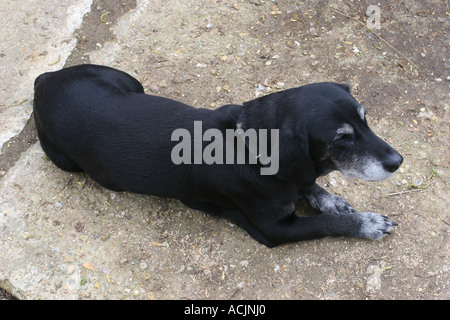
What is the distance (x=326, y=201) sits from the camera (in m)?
4.41

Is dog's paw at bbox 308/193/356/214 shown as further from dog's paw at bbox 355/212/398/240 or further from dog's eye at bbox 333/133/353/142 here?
dog's eye at bbox 333/133/353/142

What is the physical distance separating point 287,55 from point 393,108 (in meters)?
1.44

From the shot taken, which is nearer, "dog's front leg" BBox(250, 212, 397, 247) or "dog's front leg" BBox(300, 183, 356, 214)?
"dog's front leg" BBox(250, 212, 397, 247)

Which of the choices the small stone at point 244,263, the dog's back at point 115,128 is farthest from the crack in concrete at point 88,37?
the small stone at point 244,263

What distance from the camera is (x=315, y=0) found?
20.1ft

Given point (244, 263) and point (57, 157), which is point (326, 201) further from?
point (57, 157)

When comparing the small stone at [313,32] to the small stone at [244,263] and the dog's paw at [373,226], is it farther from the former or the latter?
the small stone at [244,263]

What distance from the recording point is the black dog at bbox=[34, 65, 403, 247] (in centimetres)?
347

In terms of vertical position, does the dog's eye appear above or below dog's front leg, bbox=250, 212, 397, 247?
above

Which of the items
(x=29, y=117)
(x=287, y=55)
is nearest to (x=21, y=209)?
(x=29, y=117)

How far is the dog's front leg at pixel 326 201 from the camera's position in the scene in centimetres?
439

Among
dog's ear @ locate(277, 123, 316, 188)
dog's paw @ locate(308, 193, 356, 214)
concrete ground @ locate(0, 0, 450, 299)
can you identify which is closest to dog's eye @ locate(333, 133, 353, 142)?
dog's ear @ locate(277, 123, 316, 188)
